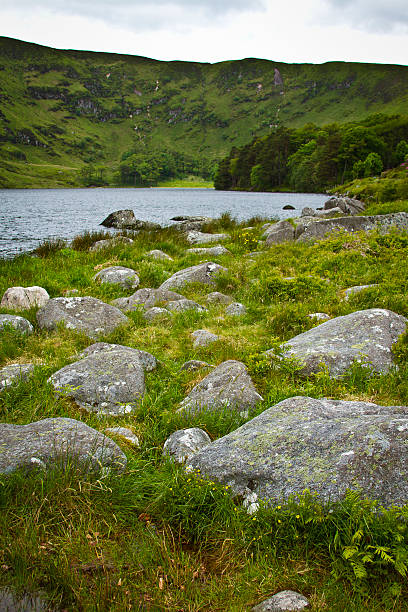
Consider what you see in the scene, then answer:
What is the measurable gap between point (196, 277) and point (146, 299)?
7.23 feet

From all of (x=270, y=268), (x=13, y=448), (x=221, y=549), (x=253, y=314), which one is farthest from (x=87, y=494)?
(x=270, y=268)

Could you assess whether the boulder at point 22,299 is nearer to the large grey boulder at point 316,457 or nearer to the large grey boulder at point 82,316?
the large grey boulder at point 82,316

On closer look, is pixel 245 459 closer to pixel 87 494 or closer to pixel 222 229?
pixel 87 494

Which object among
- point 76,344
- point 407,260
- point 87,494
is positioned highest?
point 407,260

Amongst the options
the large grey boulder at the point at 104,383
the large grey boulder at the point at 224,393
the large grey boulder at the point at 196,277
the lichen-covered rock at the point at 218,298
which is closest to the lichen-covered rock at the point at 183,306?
the lichen-covered rock at the point at 218,298

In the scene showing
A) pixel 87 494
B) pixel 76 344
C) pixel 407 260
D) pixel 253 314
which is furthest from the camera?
pixel 407 260

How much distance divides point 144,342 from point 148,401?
261 cm

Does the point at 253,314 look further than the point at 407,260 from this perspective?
No

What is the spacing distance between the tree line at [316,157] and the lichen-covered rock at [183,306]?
87771mm

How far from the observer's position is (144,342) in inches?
305

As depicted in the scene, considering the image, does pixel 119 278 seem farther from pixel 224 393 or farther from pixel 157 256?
pixel 224 393

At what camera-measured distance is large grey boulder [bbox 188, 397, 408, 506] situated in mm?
2956

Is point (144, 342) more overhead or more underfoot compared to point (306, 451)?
more underfoot

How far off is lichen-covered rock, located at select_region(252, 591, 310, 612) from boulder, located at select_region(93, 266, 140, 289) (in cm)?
1045
